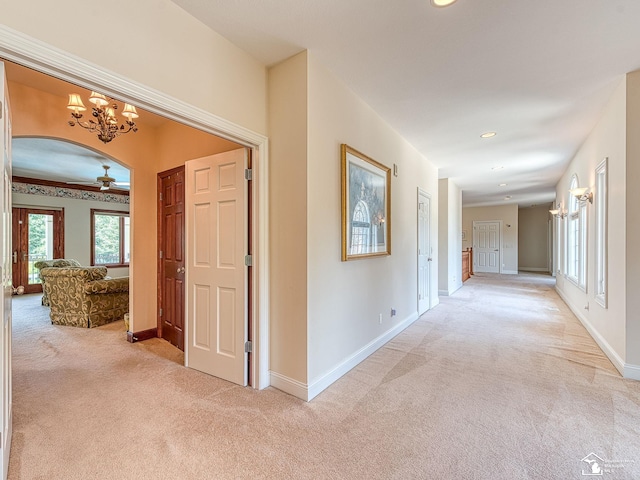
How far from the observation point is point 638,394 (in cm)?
241

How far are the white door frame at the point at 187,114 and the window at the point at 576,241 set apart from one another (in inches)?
186

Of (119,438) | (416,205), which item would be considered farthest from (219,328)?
(416,205)

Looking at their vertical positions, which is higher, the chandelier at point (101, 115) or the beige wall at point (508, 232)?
the chandelier at point (101, 115)

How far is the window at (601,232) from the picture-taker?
131 inches

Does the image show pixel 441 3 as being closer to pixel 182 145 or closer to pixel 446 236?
pixel 182 145

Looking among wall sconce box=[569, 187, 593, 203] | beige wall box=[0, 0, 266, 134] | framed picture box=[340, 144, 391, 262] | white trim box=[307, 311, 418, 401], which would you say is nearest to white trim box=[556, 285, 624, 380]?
wall sconce box=[569, 187, 593, 203]

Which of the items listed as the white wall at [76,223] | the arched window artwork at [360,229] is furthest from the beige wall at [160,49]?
the white wall at [76,223]

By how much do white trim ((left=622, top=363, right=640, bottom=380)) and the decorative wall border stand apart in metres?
11.1

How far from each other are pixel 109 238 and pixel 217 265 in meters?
8.34

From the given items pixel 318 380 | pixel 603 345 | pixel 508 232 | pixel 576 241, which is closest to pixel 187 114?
pixel 318 380

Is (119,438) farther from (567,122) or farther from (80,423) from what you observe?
(567,122)

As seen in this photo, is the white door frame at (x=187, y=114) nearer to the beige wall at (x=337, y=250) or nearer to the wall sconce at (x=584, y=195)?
the beige wall at (x=337, y=250)

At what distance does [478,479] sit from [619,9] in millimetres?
2869

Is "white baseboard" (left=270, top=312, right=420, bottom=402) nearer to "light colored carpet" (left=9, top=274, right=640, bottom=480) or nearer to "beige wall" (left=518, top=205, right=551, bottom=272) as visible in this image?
"light colored carpet" (left=9, top=274, right=640, bottom=480)
